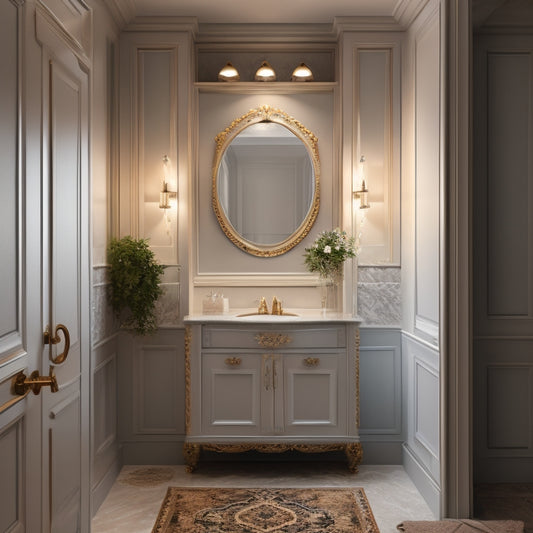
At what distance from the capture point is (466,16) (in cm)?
312

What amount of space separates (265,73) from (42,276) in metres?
2.70

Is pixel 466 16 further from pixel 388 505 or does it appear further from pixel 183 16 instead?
pixel 388 505

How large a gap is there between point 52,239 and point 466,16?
2.37 m

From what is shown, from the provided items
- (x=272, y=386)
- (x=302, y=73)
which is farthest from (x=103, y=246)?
(x=302, y=73)

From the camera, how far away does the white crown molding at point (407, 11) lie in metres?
3.66

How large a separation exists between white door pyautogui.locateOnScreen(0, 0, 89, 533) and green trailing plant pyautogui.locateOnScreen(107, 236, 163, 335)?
1249 millimetres

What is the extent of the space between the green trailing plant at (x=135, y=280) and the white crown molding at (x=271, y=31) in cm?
158

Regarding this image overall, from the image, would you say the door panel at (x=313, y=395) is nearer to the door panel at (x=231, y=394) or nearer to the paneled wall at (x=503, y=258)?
the door panel at (x=231, y=394)

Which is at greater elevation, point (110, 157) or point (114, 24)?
point (114, 24)

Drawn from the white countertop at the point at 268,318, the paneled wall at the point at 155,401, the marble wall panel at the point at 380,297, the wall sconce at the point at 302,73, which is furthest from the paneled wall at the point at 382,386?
the wall sconce at the point at 302,73

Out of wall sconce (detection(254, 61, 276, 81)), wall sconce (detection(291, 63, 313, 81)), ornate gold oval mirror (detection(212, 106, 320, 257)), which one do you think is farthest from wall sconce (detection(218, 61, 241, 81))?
wall sconce (detection(291, 63, 313, 81))

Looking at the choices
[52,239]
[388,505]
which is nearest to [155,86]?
[52,239]

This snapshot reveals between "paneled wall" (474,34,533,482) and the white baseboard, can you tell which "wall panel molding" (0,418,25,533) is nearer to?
the white baseboard

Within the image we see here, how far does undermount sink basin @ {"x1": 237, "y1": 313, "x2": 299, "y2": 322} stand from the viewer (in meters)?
3.86
